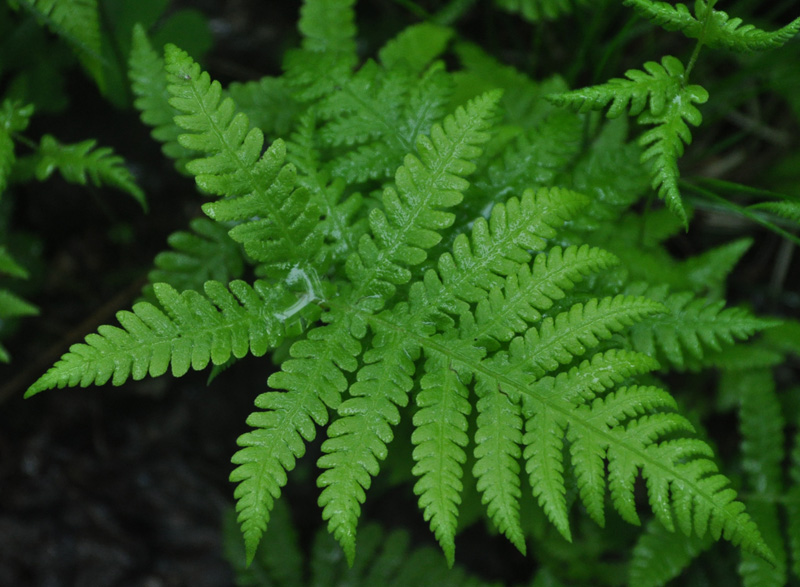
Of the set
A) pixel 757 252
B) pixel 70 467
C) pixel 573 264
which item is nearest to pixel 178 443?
pixel 70 467

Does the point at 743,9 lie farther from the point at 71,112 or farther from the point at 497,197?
the point at 71,112

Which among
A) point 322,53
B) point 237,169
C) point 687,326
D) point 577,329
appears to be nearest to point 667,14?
point 577,329

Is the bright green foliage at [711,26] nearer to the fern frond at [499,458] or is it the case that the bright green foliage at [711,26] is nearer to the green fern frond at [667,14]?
the green fern frond at [667,14]

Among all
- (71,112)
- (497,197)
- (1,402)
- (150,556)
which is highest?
(497,197)

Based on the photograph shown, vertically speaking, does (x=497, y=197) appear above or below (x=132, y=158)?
above

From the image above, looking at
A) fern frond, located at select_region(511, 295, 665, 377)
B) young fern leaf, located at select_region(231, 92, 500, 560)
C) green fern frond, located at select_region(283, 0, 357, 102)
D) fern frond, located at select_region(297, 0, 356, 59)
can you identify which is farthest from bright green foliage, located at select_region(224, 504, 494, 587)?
fern frond, located at select_region(297, 0, 356, 59)

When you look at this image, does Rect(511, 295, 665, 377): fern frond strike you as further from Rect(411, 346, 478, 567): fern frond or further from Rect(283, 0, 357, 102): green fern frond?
Rect(283, 0, 357, 102): green fern frond
